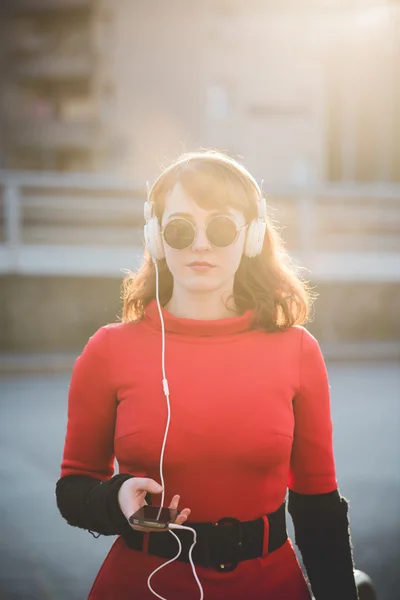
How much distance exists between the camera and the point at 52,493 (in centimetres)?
530

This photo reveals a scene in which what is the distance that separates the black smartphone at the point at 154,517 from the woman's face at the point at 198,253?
0.51 m

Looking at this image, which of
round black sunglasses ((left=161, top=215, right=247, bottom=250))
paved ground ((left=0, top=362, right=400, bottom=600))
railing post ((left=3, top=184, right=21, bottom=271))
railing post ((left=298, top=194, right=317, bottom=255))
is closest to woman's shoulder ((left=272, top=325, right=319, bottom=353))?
round black sunglasses ((left=161, top=215, right=247, bottom=250))

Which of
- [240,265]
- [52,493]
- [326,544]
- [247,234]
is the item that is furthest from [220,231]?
[52,493]

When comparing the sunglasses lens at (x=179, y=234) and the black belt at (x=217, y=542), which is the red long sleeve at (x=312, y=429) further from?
the sunglasses lens at (x=179, y=234)

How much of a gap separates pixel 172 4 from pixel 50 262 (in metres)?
7.35

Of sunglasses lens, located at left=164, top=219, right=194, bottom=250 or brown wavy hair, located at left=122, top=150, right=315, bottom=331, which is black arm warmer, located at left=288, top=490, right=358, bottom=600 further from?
sunglasses lens, located at left=164, top=219, right=194, bottom=250

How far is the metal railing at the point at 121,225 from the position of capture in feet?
44.6

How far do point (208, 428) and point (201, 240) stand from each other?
1.35 ft

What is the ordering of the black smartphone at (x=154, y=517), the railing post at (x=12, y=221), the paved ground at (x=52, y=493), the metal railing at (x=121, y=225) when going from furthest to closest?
the metal railing at (x=121, y=225) < the railing post at (x=12, y=221) < the paved ground at (x=52, y=493) < the black smartphone at (x=154, y=517)

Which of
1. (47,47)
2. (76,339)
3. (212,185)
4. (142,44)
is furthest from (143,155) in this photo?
(212,185)

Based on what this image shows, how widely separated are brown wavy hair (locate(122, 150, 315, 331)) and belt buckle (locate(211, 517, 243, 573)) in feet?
1.46

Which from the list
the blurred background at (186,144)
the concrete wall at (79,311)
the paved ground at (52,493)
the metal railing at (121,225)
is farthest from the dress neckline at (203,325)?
the metal railing at (121,225)

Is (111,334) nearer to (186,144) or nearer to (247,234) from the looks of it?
(247,234)

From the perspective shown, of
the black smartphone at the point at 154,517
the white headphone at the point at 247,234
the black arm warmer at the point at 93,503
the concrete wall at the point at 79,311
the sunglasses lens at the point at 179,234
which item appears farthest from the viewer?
the concrete wall at the point at 79,311
